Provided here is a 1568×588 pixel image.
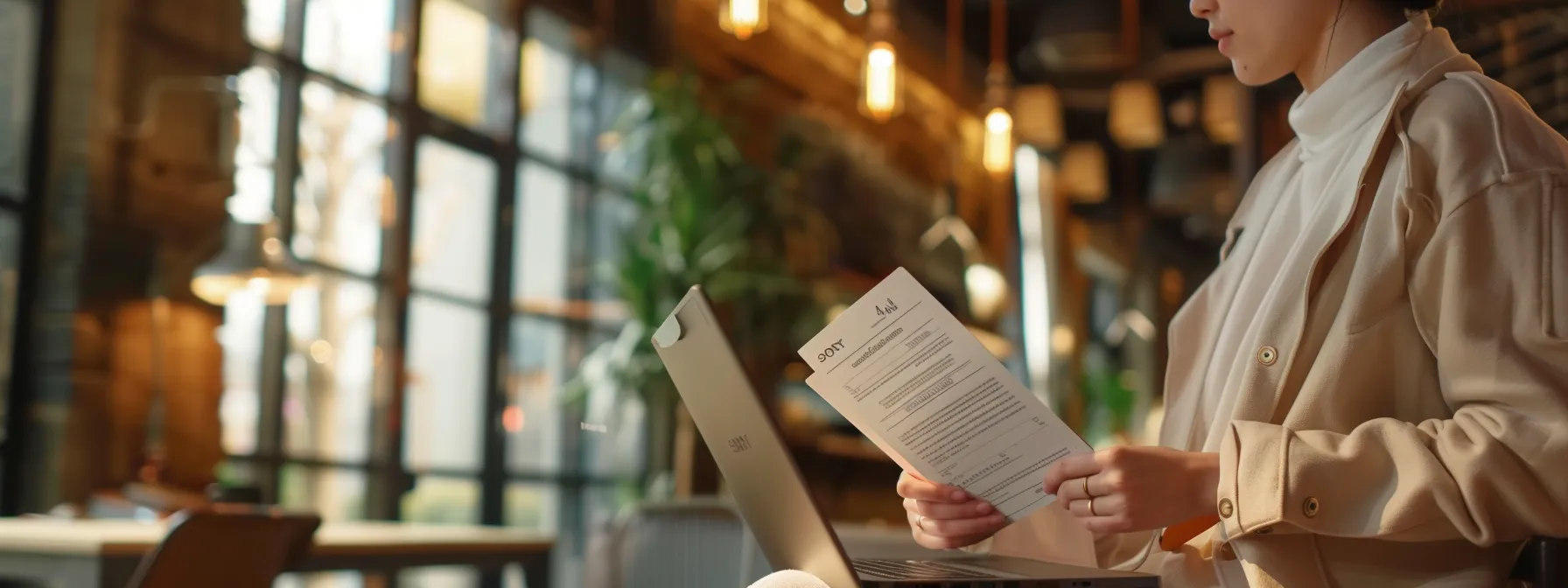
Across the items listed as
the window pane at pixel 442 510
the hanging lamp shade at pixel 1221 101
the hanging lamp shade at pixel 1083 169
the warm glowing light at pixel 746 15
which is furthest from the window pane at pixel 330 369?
the hanging lamp shade at pixel 1083 169

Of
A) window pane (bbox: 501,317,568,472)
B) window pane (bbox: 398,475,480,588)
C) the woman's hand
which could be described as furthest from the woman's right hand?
window pane (bbox: 501,317,568,472)

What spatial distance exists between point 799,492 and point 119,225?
12.4ft

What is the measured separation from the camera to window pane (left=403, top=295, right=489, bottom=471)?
567cm

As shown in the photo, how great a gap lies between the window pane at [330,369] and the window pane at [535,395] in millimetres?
839

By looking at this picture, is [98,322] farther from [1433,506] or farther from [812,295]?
[1433,506]

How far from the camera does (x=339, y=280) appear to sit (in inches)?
206

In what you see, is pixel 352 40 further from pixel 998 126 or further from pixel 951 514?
pixel 951 514

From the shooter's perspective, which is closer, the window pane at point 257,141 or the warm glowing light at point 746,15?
the warm glowing light at point 746,15

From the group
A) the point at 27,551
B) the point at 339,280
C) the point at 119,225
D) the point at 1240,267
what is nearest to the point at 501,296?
the point at 339,280

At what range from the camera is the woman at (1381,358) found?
1092 mm

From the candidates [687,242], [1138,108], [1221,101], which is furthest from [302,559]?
[1221,101]

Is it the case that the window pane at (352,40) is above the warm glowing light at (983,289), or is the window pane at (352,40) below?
above

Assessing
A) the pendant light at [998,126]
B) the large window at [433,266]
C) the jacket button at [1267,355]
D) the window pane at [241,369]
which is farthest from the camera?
the pendant light at [998,126]

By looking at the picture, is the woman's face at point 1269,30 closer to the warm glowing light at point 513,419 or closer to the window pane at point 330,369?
the window pane at point 330,369
